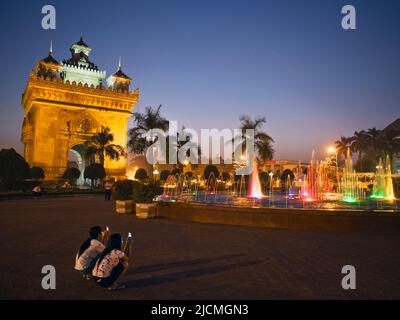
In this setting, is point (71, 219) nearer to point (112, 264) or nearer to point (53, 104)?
point (112, 264)

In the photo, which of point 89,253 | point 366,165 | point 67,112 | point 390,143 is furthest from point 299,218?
point 366,165

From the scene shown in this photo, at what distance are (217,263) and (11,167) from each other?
27709 mm

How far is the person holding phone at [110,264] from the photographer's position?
14.5 ft

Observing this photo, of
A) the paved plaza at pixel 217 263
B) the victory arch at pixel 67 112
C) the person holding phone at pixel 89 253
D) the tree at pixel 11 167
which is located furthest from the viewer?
the victory arch at pixel 67 112

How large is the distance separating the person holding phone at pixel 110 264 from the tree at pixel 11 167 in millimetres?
27994

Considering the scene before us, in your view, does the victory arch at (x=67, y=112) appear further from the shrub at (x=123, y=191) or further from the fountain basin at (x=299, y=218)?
the fountain basin at (x=299, y=218)

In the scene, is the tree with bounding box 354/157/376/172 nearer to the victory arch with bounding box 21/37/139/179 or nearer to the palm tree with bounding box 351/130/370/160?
the palm tree with bounding box 351/130/370/160

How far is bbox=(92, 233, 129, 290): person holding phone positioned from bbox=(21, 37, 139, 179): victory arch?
4006 cm

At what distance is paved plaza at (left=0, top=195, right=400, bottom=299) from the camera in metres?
4.59

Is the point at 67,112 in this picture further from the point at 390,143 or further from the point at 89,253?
the point at 390,143

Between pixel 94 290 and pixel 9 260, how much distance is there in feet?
9.24

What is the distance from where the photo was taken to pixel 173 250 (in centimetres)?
729

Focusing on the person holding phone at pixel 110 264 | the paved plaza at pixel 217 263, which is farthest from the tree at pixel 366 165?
the person holding phone at pixel 110 264

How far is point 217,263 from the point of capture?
615 centimetres
